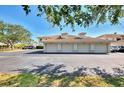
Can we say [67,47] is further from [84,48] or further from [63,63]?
[63,63]

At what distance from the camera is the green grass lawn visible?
401 cm

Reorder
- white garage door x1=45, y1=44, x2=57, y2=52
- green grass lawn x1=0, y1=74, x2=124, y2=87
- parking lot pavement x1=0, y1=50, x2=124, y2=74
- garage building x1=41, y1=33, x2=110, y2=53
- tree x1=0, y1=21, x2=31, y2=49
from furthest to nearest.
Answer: tree x1=0, y1=21, x2=31, y2=49 < white garage door x1=45, y1=44, x2=57, y2=52 < garage building x1=41, y1=33, x2=110, y2=53 < parking lot pavement x1=0, y1=50, x2=124, y2=74 < green grass lawn x1=0, y1=74, x2=124, y2=87

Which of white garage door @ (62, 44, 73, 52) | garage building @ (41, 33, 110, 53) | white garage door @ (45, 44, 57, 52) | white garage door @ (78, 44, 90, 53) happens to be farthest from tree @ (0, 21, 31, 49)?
white garage door @ (78, 44, 90, 53)

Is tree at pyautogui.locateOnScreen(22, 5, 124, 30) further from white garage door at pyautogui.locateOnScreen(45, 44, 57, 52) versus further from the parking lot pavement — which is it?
white garage door at pyautogui.locateOnScreen(45, 44, 57, 52)

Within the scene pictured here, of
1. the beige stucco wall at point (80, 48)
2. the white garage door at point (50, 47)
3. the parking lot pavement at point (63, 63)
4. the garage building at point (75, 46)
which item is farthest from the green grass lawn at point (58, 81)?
the white garage door at point (50, 47)

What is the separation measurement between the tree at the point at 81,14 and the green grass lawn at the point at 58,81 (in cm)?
123

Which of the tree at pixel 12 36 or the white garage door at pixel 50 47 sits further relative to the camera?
the tree at pixel 12 36

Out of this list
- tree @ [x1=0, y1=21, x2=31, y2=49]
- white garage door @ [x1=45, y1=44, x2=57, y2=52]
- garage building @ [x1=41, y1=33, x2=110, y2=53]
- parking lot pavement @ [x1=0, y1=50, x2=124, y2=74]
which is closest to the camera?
parking lot pavement @ [x1=0, y1=50, x2=124, y2=74]

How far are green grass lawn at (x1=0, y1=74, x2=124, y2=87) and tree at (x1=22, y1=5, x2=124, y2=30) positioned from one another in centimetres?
123

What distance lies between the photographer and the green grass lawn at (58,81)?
13.2 feet

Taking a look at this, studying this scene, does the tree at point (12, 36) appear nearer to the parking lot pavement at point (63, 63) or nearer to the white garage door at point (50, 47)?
the white garage door at point (50, 47)

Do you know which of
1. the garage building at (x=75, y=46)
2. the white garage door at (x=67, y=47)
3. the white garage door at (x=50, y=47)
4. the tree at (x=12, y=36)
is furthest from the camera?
the tree at (x=12, y=36)
